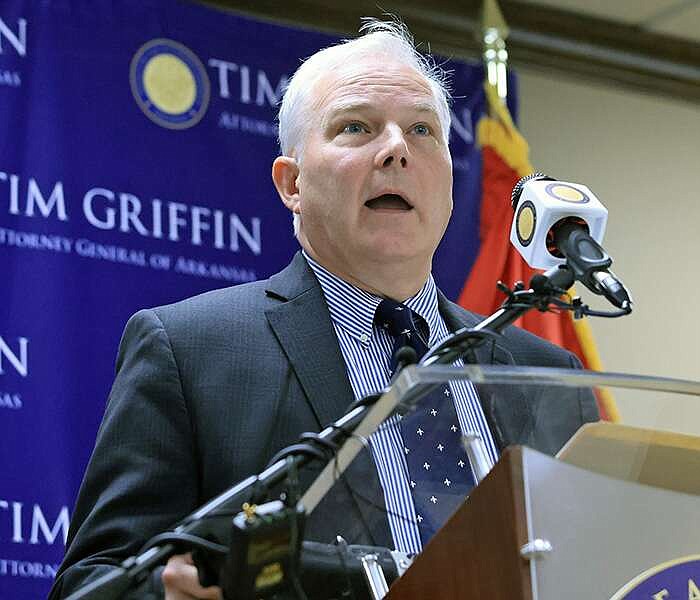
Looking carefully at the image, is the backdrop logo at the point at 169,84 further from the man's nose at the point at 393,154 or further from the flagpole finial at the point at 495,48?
the man's nose at the point at 393,154

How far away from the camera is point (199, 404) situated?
2.29 meters

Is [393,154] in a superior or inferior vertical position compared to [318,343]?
superior

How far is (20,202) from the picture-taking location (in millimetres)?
3852

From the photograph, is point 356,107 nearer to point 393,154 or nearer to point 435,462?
point 393,154

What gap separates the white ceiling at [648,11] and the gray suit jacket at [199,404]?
10.3ft

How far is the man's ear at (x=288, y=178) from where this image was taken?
112 inches

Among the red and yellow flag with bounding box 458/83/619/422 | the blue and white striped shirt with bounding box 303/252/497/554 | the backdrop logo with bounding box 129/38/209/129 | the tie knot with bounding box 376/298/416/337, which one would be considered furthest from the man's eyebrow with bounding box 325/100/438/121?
the red and yellow flag with bounding box 458/83/619/422

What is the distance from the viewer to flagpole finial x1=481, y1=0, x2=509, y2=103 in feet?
15.7

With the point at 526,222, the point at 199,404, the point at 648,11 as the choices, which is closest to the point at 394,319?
the point at 199,404

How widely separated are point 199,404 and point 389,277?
1.60 feet

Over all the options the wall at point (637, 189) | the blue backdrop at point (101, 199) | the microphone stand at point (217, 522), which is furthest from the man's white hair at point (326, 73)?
the wall at point (637, 189)

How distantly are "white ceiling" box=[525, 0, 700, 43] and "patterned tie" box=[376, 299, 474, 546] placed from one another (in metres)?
4.08

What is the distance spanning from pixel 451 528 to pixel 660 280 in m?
4.40

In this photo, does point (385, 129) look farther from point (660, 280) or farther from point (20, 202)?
point (660, 280)
